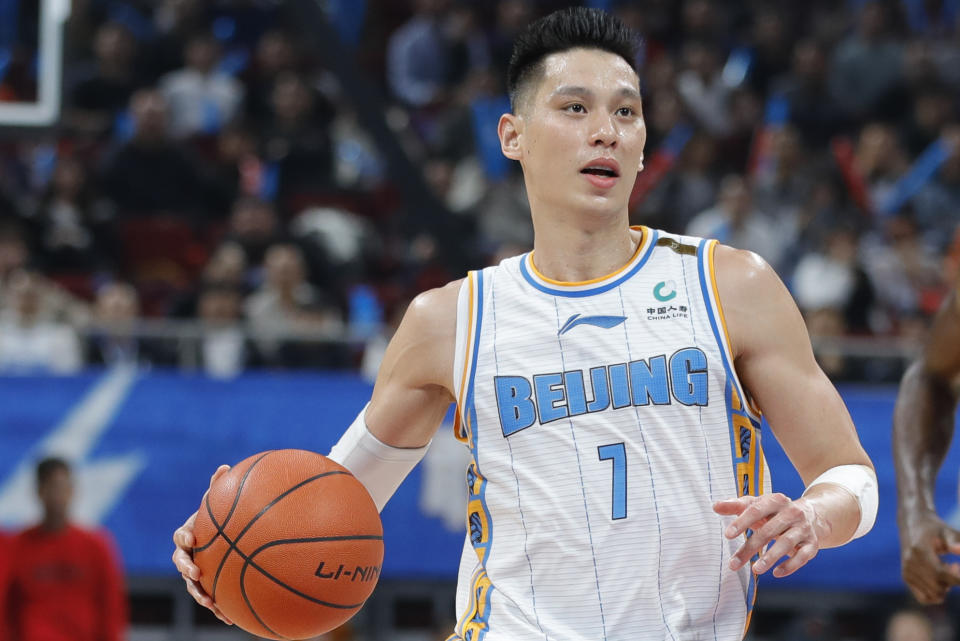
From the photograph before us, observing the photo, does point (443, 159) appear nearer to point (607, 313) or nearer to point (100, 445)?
point (100, 445)

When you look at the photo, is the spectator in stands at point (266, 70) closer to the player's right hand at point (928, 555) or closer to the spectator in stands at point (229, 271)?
the spectator in stands at point (229, 271)

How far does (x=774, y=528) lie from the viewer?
2.71 m

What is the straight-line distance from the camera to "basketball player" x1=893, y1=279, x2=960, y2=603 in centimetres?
389

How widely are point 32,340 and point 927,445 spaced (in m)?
5.92

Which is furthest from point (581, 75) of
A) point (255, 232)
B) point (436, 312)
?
point (255, 232)

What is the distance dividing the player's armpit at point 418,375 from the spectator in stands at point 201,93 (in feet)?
27.1

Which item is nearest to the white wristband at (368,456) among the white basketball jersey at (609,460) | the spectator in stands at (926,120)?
the white basketball jersey at (609,460)

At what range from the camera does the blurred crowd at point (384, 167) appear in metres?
8.99

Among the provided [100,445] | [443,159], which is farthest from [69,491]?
[443,159]

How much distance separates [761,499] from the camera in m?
2.72

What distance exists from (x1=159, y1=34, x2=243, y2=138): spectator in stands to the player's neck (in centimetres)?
846

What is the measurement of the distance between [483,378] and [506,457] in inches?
7.9

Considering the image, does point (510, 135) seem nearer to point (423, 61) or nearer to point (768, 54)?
point (423, 61)

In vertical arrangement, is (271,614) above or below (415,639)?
above
